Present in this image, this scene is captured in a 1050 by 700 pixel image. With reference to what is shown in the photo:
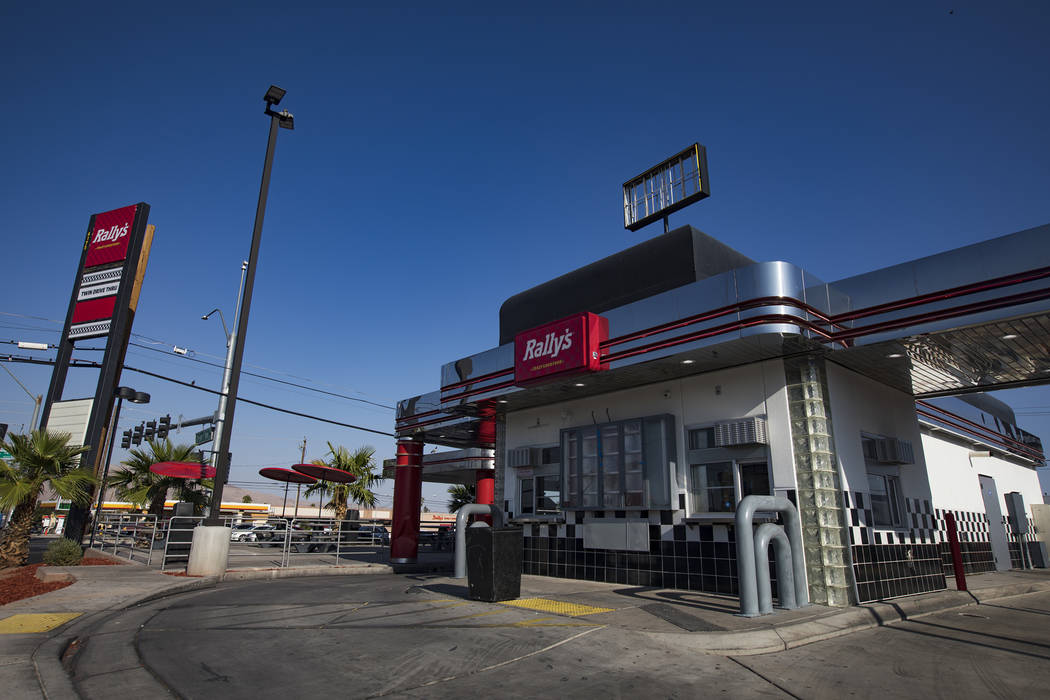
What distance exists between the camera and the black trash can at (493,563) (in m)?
8.30

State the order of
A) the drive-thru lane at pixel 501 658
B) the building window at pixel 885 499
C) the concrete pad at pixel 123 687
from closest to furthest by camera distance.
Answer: the concrete pad at pixel 123 687 → the drive-thru lane at pixel 501 658 → the building window at pixel 885 499

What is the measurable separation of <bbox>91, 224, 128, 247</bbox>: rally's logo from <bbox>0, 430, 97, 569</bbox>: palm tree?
7.55m

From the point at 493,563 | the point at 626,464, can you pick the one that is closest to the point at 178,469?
the point at 493,563

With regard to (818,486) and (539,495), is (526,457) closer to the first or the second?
(539,495)

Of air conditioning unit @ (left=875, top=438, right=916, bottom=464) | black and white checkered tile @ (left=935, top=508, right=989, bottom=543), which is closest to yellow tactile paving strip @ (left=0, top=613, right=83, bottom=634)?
air conditioning unit @ (left=875, top=438, right=916, bottom=464)

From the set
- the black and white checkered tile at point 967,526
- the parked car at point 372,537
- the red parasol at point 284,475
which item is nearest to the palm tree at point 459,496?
the parked car at point 372,537

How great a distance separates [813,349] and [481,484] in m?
18.4

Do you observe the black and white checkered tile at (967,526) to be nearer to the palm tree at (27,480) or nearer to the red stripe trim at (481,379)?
the red stripe trim at (481,379)

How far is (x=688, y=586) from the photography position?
31.9 ft

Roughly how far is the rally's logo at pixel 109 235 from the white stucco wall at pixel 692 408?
14.3 m

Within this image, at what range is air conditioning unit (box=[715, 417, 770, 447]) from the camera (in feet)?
29.9

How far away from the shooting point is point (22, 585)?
9.42 metres

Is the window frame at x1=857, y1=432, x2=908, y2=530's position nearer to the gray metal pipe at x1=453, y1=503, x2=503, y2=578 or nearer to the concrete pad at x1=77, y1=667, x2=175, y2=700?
the gray metal pipe at x1=453, y1=503, x2=503, y2=578

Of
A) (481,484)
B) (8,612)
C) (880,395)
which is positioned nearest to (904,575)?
(880,395)
